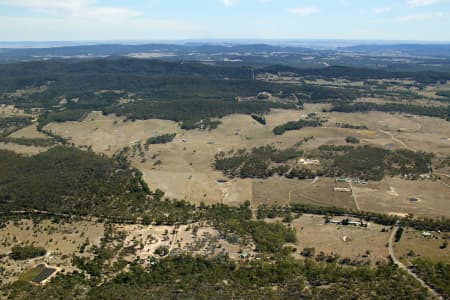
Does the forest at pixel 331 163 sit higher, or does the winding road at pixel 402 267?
the forest at pixel 331 163

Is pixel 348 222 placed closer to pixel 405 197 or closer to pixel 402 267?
pixel 402 267

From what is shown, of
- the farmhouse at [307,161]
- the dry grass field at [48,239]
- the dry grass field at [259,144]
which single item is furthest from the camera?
the farmhouse at [307,161]

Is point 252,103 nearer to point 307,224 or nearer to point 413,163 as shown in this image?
point 413,163

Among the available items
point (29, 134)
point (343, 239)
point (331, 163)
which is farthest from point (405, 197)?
point (29, 134)

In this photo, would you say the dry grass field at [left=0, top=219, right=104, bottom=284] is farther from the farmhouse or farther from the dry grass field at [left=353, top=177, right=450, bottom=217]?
the farmhouse

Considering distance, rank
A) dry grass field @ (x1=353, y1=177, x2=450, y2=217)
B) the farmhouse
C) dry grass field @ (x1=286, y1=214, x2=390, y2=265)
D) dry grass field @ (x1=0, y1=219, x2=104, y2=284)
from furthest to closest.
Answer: the farmhouse, dry grass field @ (x1=353, y1=177, x2=450, y2=217), dry grass field @ (x1=286, y1=214, x2=390, y2=265), dry grass field @ (x1=0, y1=219, x2=104, y2=284)

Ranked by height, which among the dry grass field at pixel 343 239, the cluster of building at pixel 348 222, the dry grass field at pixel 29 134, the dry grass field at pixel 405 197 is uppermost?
the dry grass field at pixel 29 134

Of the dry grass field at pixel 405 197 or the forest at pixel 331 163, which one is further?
the forest at pixel 331 163

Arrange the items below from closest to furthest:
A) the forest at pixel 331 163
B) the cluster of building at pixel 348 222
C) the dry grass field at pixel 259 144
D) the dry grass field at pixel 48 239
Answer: the dry grass field at pixel 48 239 → the cluster of building at pixel 348 222 → the dry grass field at pixel 259 144 → the forest at pixel 331 163

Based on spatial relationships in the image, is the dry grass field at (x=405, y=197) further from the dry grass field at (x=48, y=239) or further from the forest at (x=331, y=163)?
the dry grass field at (x=48, y=239)

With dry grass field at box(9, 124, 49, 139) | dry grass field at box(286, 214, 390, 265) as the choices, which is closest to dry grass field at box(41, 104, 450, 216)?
dry grass field at box(9, 124, 49, 139)

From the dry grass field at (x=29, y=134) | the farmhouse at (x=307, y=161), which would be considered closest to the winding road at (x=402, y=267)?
the farmhouse at (x=307, y=161)
